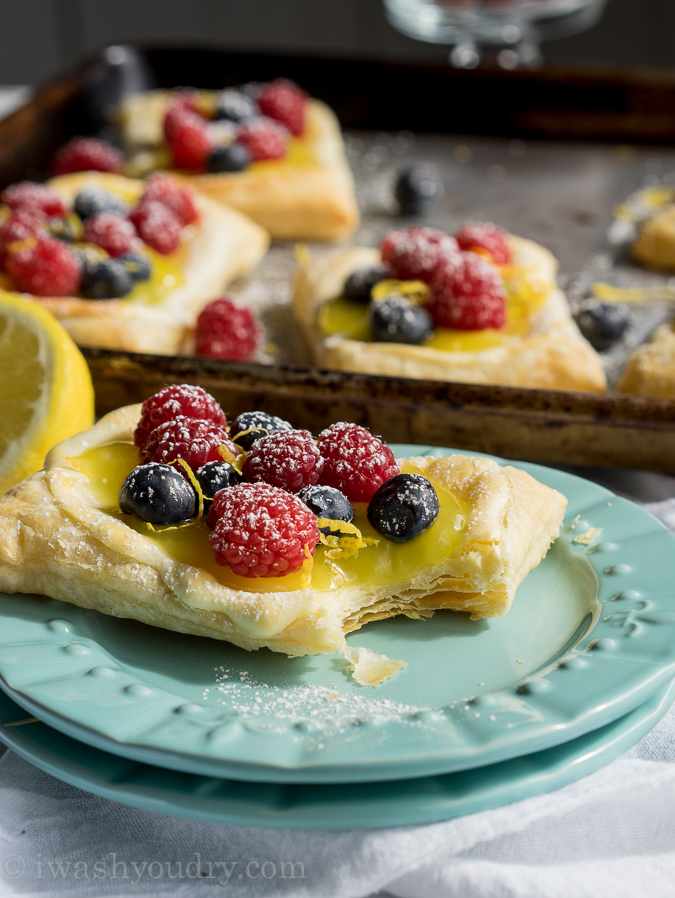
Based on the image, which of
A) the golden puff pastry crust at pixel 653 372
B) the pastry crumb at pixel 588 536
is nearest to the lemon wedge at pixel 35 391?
the pastry crumb at pixel 588 536

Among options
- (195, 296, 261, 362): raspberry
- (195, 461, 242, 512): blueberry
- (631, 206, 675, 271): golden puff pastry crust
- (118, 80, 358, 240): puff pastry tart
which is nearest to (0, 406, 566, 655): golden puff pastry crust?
(195, 461, 242, 512): blueberry

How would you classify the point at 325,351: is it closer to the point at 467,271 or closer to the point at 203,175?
the point at 467,271

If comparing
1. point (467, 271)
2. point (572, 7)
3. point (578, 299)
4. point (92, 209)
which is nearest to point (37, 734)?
point (467, 271)

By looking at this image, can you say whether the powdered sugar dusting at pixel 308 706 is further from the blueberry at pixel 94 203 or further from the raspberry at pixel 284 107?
the raspberry at pixel 284 107

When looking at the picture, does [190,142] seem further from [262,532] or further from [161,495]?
[262,532]

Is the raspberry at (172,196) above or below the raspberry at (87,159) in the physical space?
above

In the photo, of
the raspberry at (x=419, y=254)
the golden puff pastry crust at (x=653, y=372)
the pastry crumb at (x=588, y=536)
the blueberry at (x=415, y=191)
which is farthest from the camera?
the blueberry at (x=415, y=191)

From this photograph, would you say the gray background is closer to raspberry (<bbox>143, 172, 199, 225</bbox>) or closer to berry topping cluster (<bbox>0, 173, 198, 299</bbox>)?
raspberry (<bbox>143, 172, 199, 225</bbox>)
